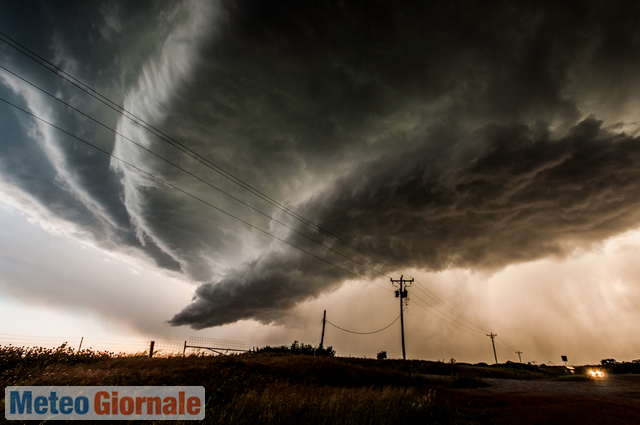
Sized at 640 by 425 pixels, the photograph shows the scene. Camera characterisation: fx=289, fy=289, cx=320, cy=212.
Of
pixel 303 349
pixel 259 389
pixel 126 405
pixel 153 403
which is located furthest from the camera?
pixel 303 349

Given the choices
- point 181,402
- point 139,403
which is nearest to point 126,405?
point 139,403

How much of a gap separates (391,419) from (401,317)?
39871mm

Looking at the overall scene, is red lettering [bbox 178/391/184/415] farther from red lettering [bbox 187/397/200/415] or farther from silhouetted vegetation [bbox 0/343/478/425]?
silhouetted vegetation [bbox 0/343/478/425]

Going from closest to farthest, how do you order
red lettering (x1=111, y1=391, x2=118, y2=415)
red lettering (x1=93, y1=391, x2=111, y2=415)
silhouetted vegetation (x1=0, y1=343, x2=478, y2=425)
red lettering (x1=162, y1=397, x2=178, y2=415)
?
1. silhouetted vegetation (x1=0, y1=343, x2=478, y2=425)
2. red lettering (x1=162, y1=397, x2=178, y2=415)
3. red lettering (x1=93, y1=391, x2=111, y2=415)
4. red lettering (x1=111, y1=391, x2=118, y2=415)

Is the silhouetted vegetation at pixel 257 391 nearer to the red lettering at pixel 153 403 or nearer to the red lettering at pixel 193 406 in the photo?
the red lettering at pixel 193 406

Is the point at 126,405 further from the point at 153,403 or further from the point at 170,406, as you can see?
the point at 170,406

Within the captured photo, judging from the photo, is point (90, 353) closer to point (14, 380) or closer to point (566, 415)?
point (14, 380)

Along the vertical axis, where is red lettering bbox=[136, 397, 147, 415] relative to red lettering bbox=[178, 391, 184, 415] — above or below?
below

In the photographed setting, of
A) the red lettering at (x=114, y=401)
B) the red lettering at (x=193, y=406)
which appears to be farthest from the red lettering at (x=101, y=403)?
the red lettering at (x=193, y=406)

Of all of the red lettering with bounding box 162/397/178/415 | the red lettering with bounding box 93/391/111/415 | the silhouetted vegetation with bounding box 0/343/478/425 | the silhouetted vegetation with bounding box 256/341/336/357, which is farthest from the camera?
the silhouetted vegetation with bounding box 256/341/336/357
